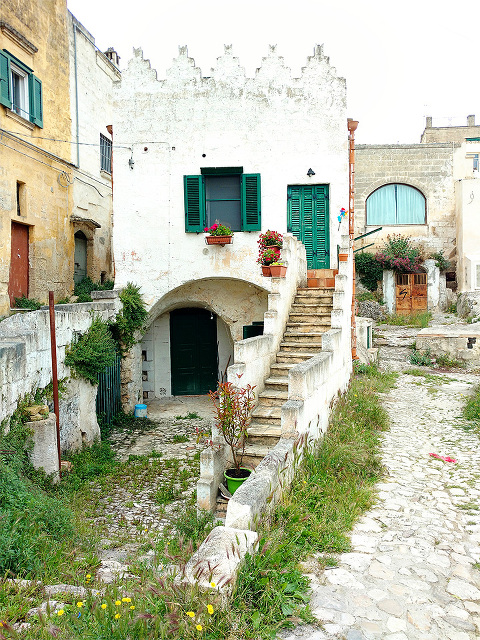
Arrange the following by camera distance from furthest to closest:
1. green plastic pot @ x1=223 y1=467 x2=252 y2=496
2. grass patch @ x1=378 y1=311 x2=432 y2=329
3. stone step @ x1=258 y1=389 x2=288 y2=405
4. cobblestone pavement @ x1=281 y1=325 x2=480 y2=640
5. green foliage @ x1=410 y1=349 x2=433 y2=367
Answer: grass patch @ x1=378 y1=311 x2=432 y2=329, green foliage @ x1=410 y1=349 x2=433 y2=367, stone step @ x1=258 y1=389 x2=288 y2=405, green plastic pot @ x1=223 y1=467 x2=252 y2=496, cobblestone pavement @ x1=281 y1=325 x2=480 y2=640

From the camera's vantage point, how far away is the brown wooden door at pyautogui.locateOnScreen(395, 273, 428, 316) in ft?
65.8

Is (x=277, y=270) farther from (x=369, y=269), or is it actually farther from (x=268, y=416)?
(x=369, y=269)

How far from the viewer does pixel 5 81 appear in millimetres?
11305

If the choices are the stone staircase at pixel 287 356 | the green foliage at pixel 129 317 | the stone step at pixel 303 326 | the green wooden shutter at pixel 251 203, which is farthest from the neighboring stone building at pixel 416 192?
the stone step at pixel 303 326

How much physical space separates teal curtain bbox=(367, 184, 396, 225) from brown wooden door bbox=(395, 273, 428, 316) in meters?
2.92

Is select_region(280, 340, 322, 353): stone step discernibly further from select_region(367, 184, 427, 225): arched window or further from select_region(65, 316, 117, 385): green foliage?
select_region(367, 184, 427, 225): arched window

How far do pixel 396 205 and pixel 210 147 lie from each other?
12.1 metres

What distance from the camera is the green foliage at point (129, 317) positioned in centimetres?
1153

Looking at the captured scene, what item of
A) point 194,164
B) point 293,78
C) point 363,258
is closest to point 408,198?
point 363,258

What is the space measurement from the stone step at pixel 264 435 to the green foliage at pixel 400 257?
578 inches

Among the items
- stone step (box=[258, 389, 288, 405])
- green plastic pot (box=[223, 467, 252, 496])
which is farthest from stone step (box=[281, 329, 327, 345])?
green plastic pot (box=[223, 467, 252, 496])

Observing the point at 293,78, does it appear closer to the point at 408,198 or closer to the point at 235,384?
the point at 235,384

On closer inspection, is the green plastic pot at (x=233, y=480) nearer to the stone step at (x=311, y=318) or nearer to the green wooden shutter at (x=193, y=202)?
the stone step at (x=311, y=318)

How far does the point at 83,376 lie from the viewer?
363 inches
